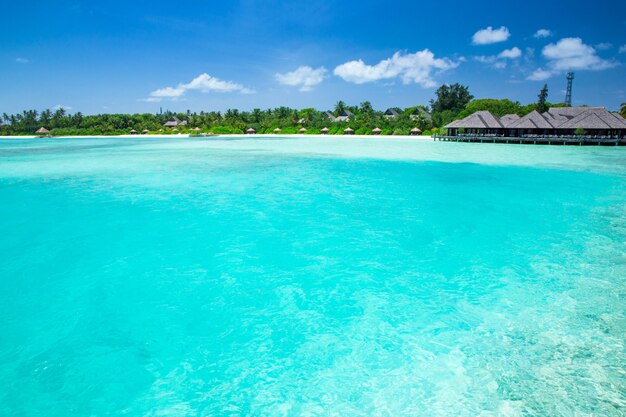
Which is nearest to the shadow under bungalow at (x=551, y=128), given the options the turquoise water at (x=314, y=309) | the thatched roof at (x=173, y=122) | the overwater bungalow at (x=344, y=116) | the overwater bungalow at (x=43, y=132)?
the turquoise water at (x=314, y=309)

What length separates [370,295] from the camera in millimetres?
6105

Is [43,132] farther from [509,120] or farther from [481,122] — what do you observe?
[509,120]

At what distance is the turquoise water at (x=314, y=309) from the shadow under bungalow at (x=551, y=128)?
2781 centimetres

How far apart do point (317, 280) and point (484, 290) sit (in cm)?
271

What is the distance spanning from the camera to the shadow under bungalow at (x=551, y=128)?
34.1m

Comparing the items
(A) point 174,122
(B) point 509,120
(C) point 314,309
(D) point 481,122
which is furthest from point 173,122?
(C) point 314,309

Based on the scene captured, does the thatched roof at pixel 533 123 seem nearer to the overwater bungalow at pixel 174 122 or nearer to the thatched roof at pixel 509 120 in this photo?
the thatched roof at pixel 509 120

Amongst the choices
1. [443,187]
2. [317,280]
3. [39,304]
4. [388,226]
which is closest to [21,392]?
Result: [39,304]

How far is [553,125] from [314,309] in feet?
129

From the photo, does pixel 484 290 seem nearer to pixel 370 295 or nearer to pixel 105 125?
pixel 370 295

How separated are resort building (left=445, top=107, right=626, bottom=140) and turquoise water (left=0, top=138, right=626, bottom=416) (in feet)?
92.6

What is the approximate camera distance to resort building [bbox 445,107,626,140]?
34.2m

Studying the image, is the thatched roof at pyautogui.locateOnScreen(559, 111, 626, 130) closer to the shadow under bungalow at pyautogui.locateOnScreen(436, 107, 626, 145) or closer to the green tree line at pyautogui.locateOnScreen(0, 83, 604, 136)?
the shadow under bungalow at pyautogui.locateOnScreen(436, 107, 626, 145)

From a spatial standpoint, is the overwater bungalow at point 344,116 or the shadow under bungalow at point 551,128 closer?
the shadow under bungalow at point 551,128
